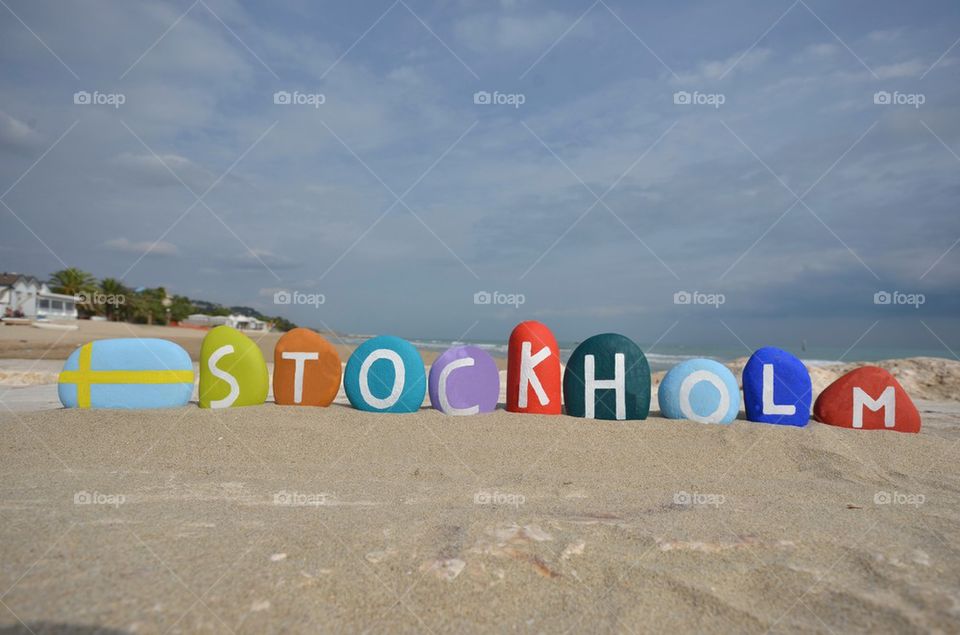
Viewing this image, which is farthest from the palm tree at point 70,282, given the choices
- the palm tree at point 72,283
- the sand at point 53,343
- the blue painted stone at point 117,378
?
the blue painted stone at point 117,378

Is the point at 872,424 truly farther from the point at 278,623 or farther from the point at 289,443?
the point at 278,623

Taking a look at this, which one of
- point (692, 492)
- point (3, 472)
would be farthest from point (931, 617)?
point (3, 472)

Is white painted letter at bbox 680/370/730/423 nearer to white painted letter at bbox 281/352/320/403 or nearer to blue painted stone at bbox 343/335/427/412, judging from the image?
blue painted stone at bbox 343/335/427/412

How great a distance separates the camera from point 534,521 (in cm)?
361

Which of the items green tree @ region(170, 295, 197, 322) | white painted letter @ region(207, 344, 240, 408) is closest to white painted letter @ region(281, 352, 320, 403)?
white painted letter @ region(207, 344, 240, 408)

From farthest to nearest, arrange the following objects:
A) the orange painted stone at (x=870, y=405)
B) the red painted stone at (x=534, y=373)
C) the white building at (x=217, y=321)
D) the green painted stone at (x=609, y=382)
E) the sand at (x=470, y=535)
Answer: the white building at (x=217, y=321) → the red painted stone at (x=534, y=373) → the orange painted stone at (x=870, y=405) → the green painted stone at (x=609, y=382) → the sand at (x=470, y=535)

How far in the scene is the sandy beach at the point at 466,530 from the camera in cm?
255

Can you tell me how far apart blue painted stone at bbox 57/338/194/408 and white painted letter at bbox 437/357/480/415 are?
334 centimetres

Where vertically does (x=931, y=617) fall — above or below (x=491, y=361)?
below

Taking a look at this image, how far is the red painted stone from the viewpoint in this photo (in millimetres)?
7617

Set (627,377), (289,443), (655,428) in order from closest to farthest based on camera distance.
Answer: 1. (289,443)
2. (655,428)
3. (627,377)

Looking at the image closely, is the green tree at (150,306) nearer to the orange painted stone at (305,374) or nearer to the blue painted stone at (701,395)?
the orange painted stone at (305,374)

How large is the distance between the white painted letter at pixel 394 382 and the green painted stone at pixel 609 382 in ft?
6.99

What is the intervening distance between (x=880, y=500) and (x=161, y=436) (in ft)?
21.4
